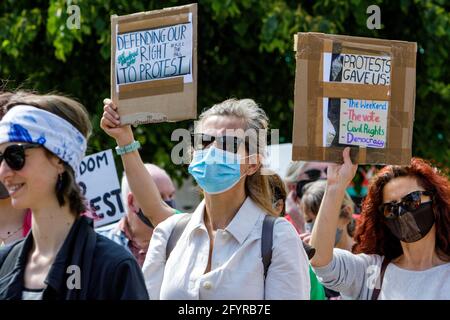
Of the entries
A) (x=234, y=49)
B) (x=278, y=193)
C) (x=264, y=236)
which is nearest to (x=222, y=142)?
(x=264, y=236)

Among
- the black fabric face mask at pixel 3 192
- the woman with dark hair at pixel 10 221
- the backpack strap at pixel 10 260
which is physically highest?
the black fabric face mask at pixel 3 192

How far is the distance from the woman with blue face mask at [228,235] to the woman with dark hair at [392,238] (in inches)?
15.9

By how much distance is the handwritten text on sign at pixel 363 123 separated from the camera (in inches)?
176

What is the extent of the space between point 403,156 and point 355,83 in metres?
0.38

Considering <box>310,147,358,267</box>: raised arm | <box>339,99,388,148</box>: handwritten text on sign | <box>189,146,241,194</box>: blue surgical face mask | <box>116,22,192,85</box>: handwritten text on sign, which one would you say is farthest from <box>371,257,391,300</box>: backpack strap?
<box>116,22,192,85</box>: handwritten text on sign

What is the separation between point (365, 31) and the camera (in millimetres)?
9758

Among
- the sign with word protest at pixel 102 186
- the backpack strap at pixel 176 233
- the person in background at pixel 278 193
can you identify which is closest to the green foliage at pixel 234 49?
the sign with word protest at pixel 102 186

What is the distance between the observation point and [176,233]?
4.18 metres

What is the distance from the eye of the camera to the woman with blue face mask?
3.90 meters

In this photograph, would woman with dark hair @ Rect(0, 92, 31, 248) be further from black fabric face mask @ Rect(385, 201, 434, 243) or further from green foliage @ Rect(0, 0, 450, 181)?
green foliage @ Rect(0, 0, 450, 181)

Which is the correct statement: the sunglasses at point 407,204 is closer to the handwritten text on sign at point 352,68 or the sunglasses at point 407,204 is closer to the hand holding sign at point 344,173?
the hand holding sign at point 344,173

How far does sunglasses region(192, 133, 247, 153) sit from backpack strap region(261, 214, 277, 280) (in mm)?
349
